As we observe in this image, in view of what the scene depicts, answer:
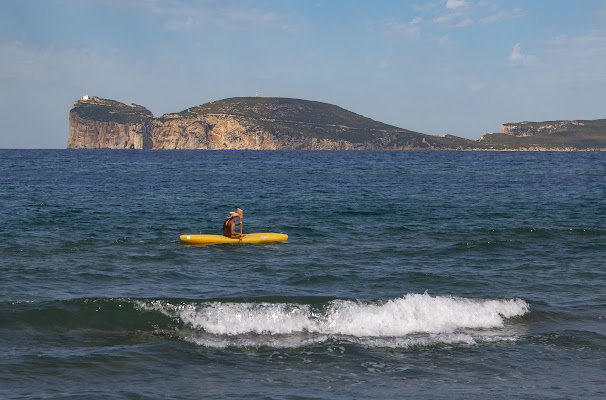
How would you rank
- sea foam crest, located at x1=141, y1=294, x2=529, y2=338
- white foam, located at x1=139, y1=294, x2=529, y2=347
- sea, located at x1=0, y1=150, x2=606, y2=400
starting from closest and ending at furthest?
1. sea, located at x1=0, y1=150, x2=606, y2=400
2. white foam, located at x1=139, y1=294, x2=529, y2=347
3. sea foam crest, located at x1=141, y1=294, x2=529, y2=338

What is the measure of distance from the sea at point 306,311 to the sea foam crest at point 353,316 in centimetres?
5

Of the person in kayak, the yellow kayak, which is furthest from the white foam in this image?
the person in kayak

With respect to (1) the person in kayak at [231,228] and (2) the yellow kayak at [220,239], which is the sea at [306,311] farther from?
(1) the person in kayak at [231,228]

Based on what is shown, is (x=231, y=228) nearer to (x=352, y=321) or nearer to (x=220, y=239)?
(x=220, y=239)

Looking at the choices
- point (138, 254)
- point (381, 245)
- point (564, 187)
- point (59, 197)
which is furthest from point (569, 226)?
point (59, 197)

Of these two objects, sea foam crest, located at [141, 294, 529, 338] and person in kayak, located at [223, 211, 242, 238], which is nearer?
sea foam crest, located at [141, 294, 529, 338]

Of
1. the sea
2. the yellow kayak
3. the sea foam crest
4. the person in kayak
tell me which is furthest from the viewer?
the person in kayak

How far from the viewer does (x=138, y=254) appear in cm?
2409

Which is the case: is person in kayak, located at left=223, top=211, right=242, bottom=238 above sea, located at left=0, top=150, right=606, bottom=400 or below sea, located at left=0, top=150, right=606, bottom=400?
above

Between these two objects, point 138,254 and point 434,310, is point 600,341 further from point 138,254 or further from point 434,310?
point 138,254

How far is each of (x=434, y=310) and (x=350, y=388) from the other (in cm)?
552

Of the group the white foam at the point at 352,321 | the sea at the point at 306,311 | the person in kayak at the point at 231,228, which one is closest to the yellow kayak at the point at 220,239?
the person in kayak at the point at 231,228

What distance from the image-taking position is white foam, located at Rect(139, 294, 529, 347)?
14.6 m

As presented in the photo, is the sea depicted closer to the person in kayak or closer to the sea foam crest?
the sea foam crest
